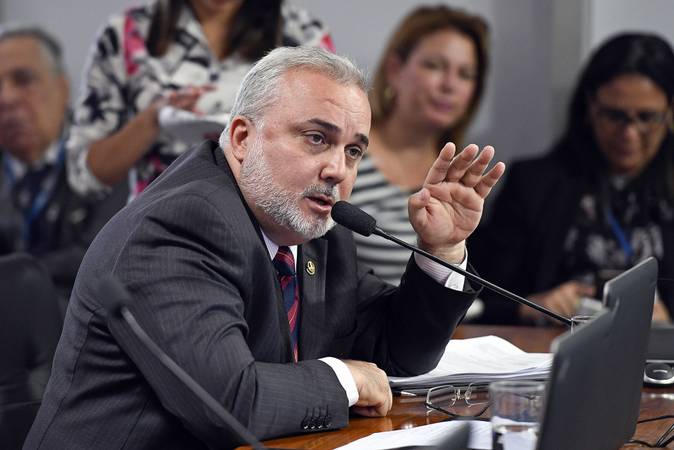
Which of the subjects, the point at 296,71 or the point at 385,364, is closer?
the point at 296,71

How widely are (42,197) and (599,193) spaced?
2.17m

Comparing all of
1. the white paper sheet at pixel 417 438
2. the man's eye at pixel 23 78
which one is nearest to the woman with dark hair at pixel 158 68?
the white paper sheet at pixel 417 438

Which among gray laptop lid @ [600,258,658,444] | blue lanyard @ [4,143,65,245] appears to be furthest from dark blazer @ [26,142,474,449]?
blue lanyard @ [4,143,65,245]

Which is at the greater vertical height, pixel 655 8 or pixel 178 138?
pixel 655 8

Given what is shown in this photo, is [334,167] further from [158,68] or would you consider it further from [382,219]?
[382,219]

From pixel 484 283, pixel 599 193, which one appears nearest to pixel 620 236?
pixel 599 193

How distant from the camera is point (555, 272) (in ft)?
11.3

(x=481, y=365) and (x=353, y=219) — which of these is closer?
(x=353, y=219)

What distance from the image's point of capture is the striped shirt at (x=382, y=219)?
10.5 ft

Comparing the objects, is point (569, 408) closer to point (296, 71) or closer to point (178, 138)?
point (296, 71)

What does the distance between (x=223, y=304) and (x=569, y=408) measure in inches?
22.4

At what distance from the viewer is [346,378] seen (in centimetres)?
164

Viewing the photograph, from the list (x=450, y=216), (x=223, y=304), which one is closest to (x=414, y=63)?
(x=450, y=216)

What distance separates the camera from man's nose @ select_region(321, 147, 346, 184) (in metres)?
1.78
